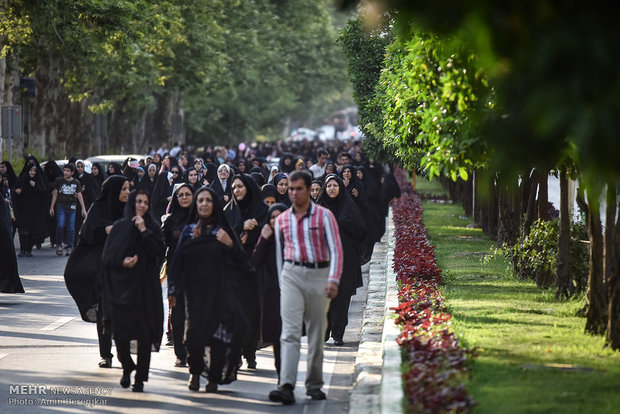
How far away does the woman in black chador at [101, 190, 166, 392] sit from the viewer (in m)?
10.1

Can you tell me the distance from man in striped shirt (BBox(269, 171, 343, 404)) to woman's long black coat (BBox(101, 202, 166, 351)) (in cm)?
126

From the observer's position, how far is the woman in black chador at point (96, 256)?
1117cm

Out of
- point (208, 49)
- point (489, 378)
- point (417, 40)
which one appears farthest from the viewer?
point (208, 49)

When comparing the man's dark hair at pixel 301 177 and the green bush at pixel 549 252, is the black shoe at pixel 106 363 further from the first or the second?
the green bush at pixel 549 252

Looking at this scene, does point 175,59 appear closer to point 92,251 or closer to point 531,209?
point 531,209

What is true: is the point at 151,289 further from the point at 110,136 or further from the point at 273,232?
the point at 110,136

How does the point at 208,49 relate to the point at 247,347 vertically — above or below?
above

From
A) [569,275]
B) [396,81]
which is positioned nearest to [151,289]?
[396,81]

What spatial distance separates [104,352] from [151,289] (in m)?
1.14

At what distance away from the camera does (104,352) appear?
36.7ft

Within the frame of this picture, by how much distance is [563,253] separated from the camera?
45.2 feet

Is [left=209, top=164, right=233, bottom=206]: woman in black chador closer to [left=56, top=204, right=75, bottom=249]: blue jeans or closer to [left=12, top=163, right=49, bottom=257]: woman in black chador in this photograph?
[left=56, top=204, right=75, bottom=249]: blue jeans

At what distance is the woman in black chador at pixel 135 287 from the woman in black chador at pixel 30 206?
12944 millimetres

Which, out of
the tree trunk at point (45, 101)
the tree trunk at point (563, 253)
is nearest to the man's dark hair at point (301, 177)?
the tree trunk at point (563, 253)
